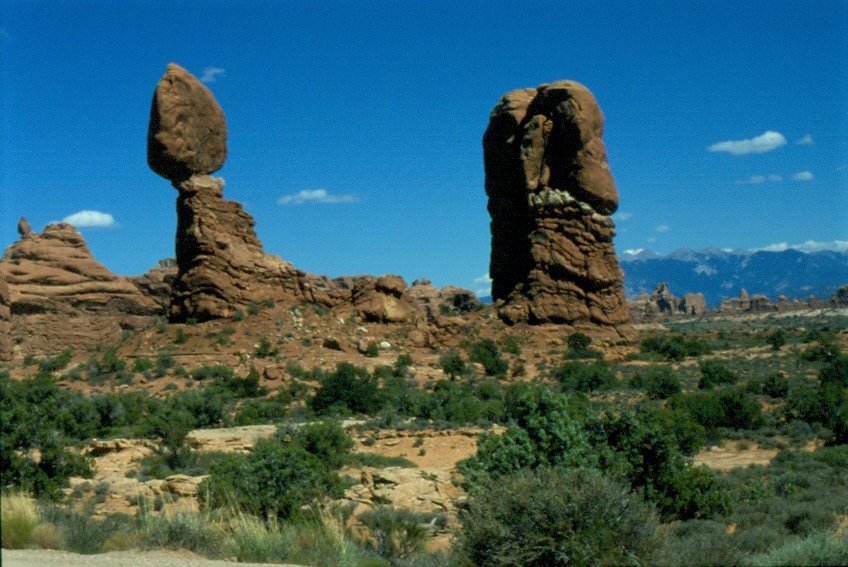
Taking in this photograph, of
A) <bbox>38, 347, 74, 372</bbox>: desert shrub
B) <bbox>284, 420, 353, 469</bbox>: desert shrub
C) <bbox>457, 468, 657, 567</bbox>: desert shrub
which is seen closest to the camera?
<bbox>457, 468, 657, 567</bbox>: desert shrub

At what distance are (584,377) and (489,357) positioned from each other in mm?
4996

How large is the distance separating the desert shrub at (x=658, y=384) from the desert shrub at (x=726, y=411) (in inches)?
154

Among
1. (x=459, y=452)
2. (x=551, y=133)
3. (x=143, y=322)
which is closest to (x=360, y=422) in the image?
(x=459, y=452)

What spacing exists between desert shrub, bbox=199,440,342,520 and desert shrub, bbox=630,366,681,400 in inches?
706

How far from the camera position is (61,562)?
8602 mm

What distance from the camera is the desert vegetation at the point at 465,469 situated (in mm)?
9648

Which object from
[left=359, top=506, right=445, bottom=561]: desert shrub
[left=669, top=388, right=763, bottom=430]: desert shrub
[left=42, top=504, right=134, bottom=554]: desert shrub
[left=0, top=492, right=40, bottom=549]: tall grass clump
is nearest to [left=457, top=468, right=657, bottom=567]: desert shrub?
[left=359, top=506, right=445, bottom=561]: desert shrub

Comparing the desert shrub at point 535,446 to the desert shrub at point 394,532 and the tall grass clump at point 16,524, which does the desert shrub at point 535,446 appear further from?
the tall grass clump at point 16,524

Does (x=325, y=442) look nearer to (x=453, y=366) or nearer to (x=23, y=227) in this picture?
(x=453, y=366)

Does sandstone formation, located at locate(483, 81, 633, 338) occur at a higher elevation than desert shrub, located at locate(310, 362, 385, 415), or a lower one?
higher

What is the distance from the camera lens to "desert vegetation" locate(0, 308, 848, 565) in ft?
31.7

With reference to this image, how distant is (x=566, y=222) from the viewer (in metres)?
42.7

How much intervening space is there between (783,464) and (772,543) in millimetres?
8315

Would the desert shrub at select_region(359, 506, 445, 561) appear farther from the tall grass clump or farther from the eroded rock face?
the eroded rock face
